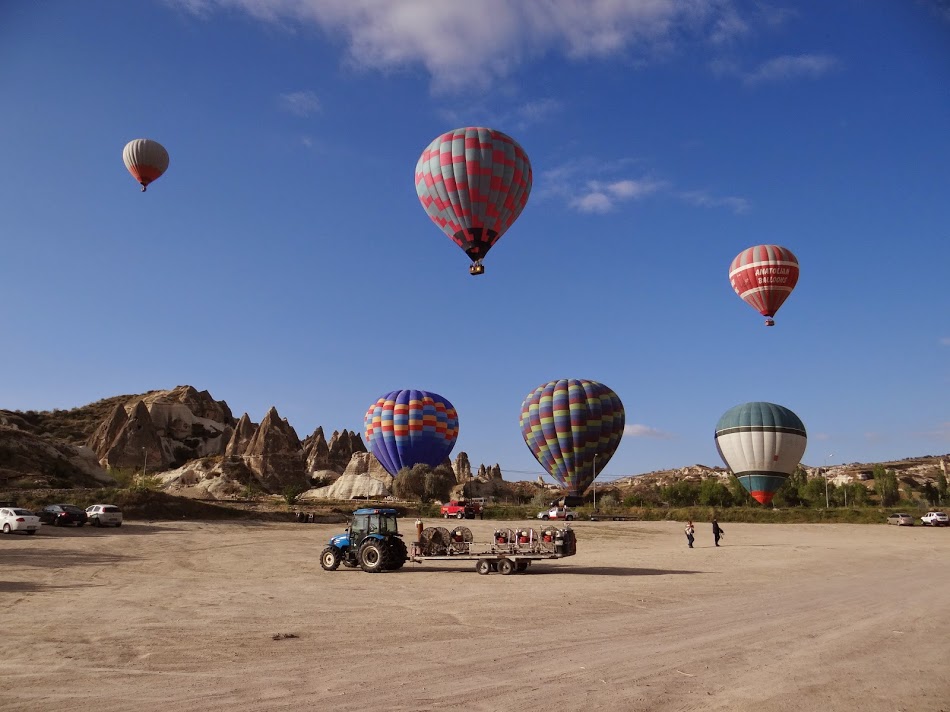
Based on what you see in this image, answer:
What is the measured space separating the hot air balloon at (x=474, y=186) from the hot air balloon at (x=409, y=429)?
32.9m

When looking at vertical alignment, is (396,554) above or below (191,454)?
below

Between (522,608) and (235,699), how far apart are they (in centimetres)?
843

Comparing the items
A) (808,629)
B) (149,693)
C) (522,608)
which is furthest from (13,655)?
(808,629)

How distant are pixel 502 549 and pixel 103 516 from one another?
90.4ft

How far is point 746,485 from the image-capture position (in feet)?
222

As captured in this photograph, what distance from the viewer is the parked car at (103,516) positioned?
41.2 metres

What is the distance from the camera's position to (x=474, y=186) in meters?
43.5

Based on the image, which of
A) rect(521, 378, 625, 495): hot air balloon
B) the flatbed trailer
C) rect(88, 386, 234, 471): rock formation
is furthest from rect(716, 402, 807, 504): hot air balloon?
rect(88, 386, 234, 471): rock formation

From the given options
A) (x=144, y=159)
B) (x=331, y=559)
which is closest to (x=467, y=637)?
(x=331, y=559)

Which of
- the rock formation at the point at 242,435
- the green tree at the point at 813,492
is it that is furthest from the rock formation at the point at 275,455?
the green tree at the point at 813,492

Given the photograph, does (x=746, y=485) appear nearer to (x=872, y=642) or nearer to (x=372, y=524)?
(x=372, y=524)

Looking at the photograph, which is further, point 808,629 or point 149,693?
point 808,629

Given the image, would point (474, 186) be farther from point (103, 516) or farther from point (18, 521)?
point (18, 521)

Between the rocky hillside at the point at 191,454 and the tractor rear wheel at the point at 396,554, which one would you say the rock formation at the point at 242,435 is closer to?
the rocky hillside at the point at 191,454
